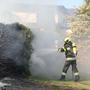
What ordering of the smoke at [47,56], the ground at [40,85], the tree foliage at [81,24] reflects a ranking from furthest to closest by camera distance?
the tree foliage at [81,24] < the smoke at [47,56] < the ground at [40,85]

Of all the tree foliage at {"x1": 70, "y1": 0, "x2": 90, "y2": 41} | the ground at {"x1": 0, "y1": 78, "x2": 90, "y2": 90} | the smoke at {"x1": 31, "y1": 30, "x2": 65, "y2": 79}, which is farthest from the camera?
the tree foliage at {"x1": 70, "y1": 0, "x2": 90, "y2": 41}

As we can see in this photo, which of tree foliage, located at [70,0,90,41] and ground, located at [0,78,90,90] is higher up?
tree foliage, located at [70,0,90,41]

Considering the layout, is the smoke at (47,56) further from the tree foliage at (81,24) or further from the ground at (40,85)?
the ground at (40,85)

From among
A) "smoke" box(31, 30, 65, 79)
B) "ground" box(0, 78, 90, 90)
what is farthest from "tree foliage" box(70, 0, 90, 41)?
"ground" box(0, 78, 90, 90)

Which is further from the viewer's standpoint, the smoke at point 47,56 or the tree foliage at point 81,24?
the tree foliage at point 81,24

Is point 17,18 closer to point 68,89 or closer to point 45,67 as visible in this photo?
point 45,67

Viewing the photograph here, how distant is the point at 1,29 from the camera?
14.5 metres

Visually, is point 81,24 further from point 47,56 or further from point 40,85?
point 40,85

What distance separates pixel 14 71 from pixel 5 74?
0.46m

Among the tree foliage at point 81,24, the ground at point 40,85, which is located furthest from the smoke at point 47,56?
the ground at point 40,85

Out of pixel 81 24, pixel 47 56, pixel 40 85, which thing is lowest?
A: pixel 40 85

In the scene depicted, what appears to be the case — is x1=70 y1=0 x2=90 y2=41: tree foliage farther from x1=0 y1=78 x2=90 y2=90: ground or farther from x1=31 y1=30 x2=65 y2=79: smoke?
x1=0 y1=78 x2=90 y2=90: ground

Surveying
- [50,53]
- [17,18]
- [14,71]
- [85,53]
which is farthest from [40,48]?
[14,71]

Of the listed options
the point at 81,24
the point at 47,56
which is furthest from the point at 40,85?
the point at 81,24
